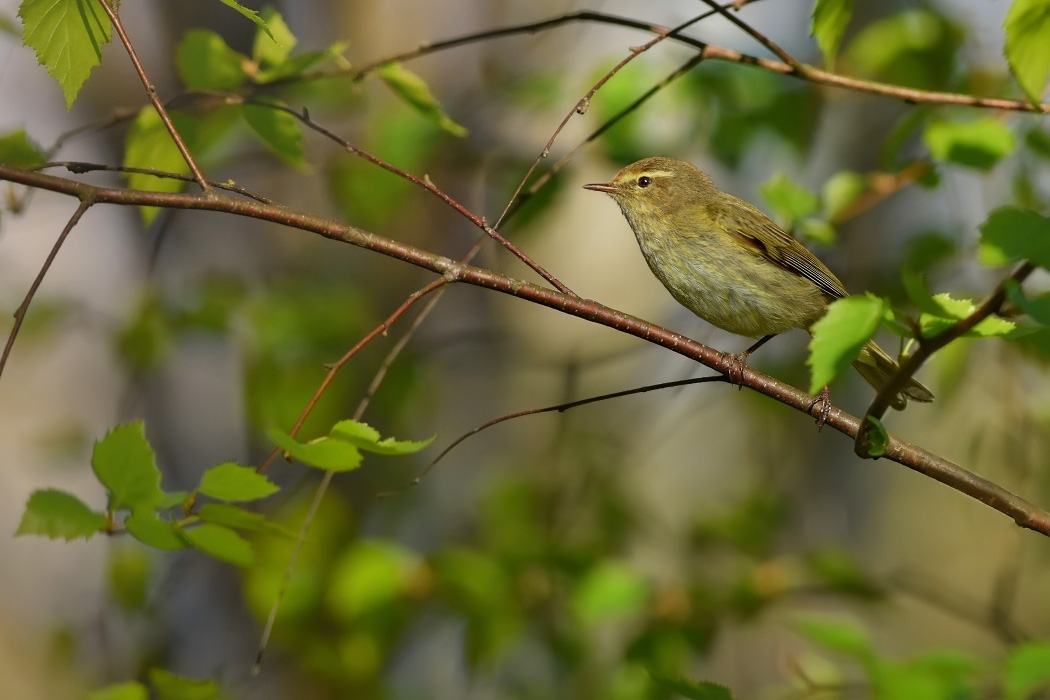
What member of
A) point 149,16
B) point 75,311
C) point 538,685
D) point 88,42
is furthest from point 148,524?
point 149,16

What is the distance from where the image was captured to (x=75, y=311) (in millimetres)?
3926

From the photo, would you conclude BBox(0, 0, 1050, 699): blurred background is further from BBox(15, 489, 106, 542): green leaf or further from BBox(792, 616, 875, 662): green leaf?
BBox(15, 489, 106, 542): green leaf

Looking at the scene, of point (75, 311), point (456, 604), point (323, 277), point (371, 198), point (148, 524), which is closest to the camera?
point (148, 524)

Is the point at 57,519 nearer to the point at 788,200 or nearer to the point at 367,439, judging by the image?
the point at 367,439

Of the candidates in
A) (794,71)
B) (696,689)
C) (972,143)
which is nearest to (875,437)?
(696,689)

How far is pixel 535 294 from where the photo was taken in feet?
5.34

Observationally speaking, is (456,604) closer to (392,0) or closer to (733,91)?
(733,91)

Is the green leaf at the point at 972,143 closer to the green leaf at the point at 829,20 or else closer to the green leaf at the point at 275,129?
the green leaf at the point at 829,20

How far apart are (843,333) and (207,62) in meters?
1.78

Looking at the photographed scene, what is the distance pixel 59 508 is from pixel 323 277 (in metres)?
3.56

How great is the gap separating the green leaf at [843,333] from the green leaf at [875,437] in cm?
21

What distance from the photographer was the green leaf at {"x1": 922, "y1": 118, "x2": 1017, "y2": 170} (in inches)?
93.4

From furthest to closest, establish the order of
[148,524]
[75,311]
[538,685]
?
[538,685]
[75,311]
[148,524]

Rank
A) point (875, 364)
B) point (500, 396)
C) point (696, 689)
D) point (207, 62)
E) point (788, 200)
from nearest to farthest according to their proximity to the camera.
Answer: point (696, 689)
point (207, 62)
point (788, 200)
point (875, 364)
point (500, 396)
